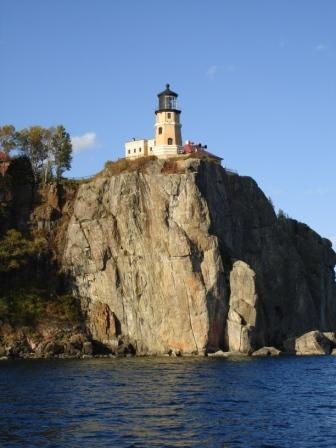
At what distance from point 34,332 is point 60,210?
22.0 metres

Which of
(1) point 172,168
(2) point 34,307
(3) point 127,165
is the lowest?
(2) point 34,307

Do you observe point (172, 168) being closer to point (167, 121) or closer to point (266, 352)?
point (167, 121)

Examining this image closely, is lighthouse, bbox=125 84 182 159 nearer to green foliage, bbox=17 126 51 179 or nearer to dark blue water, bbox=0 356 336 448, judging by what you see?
green foliage, bbox=17 126 51 179

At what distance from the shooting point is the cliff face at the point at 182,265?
3408 inches

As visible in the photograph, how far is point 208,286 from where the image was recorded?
3403 inches

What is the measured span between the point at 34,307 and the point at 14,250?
303 inches

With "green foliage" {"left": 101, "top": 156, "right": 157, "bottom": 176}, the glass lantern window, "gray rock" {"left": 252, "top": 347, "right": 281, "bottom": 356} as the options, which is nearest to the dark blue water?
"gray rock" {"left": 252, "top": 347, "right": 281, "bottom": 356}

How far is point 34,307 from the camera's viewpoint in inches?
3531

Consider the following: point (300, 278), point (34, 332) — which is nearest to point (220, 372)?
point (34, 332)

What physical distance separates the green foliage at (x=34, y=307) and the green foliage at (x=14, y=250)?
12.2 ft

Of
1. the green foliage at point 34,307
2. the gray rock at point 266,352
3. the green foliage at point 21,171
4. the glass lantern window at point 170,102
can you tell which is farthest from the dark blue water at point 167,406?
the glass lantern window at point 170,102

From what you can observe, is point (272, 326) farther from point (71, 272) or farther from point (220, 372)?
point (220, 372)

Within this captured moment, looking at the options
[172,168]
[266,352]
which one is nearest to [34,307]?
[172,168]

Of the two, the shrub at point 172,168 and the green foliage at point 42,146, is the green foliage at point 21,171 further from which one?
the shrub at point 172,168
